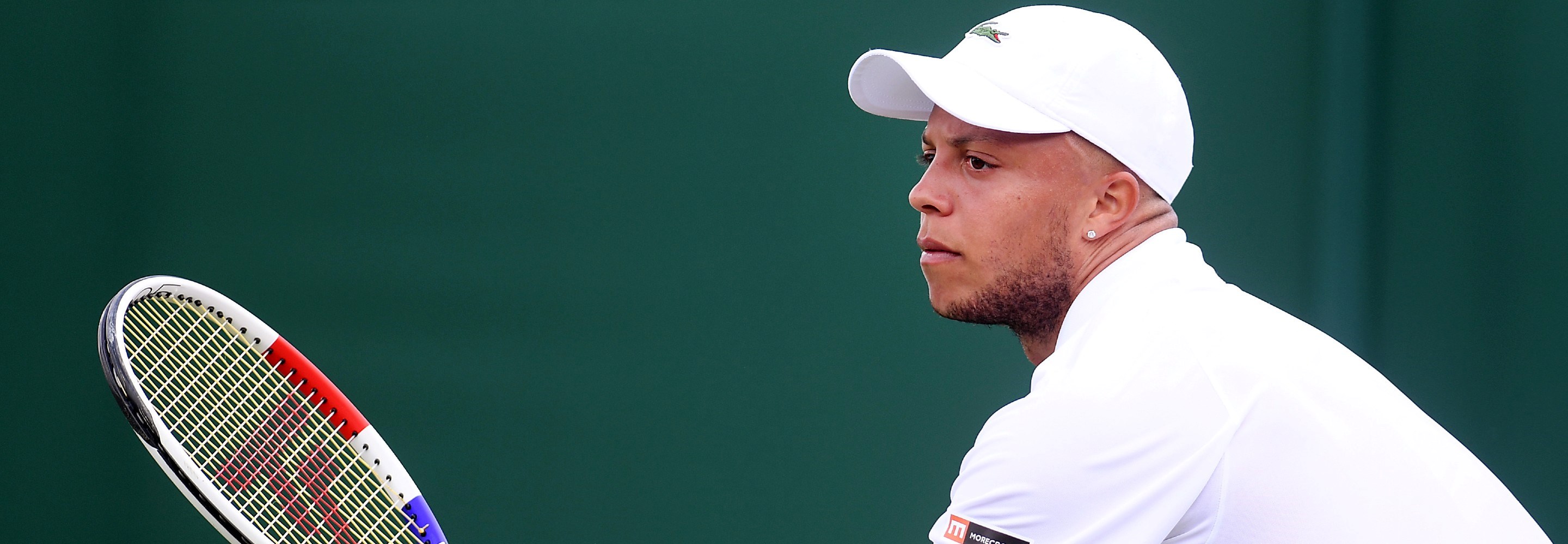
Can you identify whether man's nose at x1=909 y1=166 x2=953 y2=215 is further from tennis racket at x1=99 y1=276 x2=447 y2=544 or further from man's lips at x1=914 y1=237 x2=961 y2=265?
tennis racket at x1=99 y1=276 x2=447 y2=544

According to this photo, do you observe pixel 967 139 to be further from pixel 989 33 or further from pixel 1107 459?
pixel 1107 459

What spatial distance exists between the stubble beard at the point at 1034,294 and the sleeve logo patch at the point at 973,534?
11.9 inches

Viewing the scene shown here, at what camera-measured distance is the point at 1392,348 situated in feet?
7.89

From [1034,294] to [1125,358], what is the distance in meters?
0.25

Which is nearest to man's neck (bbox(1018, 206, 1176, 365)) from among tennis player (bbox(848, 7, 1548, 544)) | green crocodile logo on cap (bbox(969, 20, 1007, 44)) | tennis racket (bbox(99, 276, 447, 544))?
tennis player (bbox(848, 7, 1548, 544))

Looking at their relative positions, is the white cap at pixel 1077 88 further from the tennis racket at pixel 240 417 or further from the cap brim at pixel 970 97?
the tennis racket at pixel 240 417

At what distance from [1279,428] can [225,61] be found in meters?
1.92

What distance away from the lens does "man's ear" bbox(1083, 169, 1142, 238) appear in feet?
3.74

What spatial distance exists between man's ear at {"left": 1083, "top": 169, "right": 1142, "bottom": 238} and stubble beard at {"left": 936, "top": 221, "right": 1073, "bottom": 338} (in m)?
0.03

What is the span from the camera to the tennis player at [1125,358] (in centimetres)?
88

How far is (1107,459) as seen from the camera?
0.87 m

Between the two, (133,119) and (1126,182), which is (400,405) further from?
(1126,182)

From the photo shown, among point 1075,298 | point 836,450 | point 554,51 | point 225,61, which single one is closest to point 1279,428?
point 1075,298

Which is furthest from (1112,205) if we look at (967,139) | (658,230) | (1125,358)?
(658,230)
